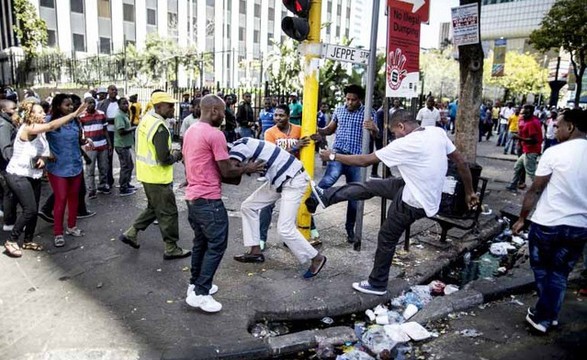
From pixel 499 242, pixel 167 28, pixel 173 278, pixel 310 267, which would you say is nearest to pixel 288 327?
pixel 310 267

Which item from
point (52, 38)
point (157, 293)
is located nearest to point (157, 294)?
point (157, 293)

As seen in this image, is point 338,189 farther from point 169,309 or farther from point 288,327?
point 169,309

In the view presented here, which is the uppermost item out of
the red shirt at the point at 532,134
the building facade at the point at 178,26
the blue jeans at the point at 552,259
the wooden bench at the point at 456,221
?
the building facade at the point at 178,26

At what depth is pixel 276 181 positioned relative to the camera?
4586 millimetres

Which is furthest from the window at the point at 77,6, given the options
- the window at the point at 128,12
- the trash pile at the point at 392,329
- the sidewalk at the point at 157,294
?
the trash pile at the point at 392,329

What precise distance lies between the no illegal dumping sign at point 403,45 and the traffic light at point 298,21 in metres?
0.95

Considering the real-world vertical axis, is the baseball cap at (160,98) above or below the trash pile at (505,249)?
above

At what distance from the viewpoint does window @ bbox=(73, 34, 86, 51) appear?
37.4 meters

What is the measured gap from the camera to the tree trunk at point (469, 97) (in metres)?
7.76

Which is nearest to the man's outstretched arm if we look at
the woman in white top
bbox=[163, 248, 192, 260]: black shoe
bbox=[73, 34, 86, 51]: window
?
bbox=[163, 248, 192, 260]: black shoe

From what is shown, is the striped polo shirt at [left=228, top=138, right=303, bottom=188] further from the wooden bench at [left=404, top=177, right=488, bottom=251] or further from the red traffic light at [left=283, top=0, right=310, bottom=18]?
the wooden bench at [left=404, top=177, right=488, bottom=251]

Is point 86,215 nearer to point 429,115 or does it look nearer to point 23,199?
point 23,199

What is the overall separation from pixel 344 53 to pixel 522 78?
169 ft

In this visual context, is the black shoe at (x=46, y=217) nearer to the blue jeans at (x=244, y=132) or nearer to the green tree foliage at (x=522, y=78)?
the blue jeans at (x=244, y=132)
